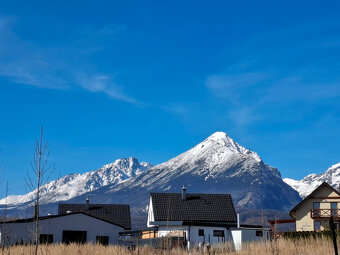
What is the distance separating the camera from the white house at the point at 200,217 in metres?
61.0

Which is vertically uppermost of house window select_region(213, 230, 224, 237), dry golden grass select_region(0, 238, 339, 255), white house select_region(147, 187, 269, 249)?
white house select_region(147, 187, 269, 249)

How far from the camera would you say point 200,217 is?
67438 mm

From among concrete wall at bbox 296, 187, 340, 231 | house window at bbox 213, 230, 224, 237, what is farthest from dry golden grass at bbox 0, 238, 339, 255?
concrete wall at bbox 296, 187, 340, 231

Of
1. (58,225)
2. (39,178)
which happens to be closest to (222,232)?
(58,225)

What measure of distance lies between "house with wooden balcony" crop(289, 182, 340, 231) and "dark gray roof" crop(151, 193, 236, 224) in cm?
938

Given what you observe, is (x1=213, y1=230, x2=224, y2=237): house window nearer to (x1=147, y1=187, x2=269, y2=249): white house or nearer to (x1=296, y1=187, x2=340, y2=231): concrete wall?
(x1=147, y1=187, x2=269, y2=249): white house

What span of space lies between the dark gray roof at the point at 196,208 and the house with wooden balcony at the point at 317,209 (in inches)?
369

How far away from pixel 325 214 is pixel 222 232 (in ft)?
54.9

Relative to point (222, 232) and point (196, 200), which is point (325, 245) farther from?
point (196, 200)

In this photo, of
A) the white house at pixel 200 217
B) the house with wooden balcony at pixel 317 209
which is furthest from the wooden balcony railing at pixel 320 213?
the white house at pixel 200 217

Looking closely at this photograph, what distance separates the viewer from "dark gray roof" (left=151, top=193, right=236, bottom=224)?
66938 millimetres

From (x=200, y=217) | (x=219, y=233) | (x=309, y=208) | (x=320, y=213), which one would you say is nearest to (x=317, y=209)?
(x=320, y=213)

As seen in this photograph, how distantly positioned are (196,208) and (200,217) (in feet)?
5.93

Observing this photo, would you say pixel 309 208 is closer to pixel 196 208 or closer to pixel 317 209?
pixel 317 209
